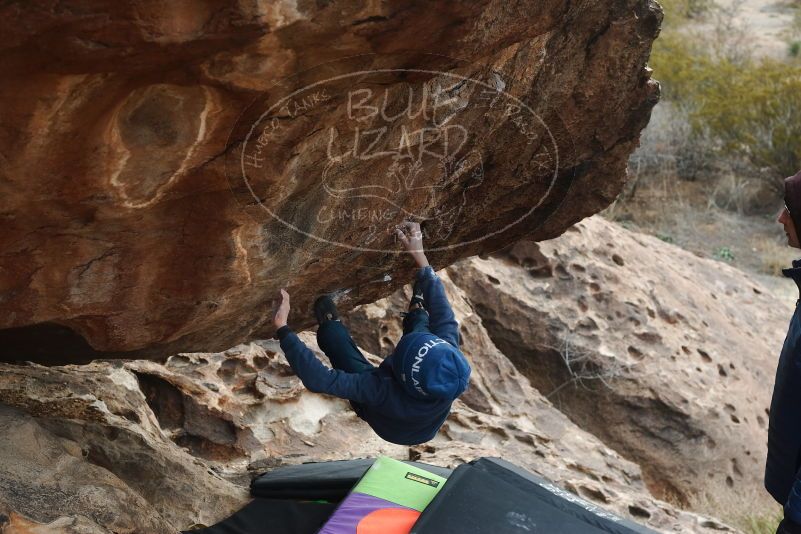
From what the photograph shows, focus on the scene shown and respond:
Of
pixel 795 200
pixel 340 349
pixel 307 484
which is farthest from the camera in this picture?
pixel 307 484

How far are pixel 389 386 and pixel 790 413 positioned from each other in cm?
146

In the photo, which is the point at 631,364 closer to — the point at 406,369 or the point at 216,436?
the point at 216,436

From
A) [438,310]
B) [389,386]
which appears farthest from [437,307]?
[389,386]

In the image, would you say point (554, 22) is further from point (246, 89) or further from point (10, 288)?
point (10, 288)

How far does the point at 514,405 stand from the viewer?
6.27 meters

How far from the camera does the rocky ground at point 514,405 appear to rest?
142 inches

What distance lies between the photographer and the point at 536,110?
148 inches

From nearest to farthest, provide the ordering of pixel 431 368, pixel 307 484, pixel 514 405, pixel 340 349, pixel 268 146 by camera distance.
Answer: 1. pixel 268 146
2. pixel 431 368
3. pixel 340 349
4. pixel 307 484
5. pixel 514 405

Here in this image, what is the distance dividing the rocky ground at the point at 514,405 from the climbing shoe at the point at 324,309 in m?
0.85

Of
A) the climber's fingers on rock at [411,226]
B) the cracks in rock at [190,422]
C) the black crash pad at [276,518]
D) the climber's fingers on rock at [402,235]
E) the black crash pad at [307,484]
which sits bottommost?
the cracks in rock at [190,422]

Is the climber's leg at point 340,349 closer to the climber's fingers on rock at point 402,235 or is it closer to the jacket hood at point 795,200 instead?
the climber's fingers on rock at point 402,235

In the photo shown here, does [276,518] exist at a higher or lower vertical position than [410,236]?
lower

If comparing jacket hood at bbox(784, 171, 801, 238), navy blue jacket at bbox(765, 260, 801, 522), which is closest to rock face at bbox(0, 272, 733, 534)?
navy blue jacket at bbox(765, 260, 801, 522)

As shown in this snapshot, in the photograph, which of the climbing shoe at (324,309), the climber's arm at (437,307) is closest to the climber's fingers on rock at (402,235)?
the climber's arm at (437,307)
